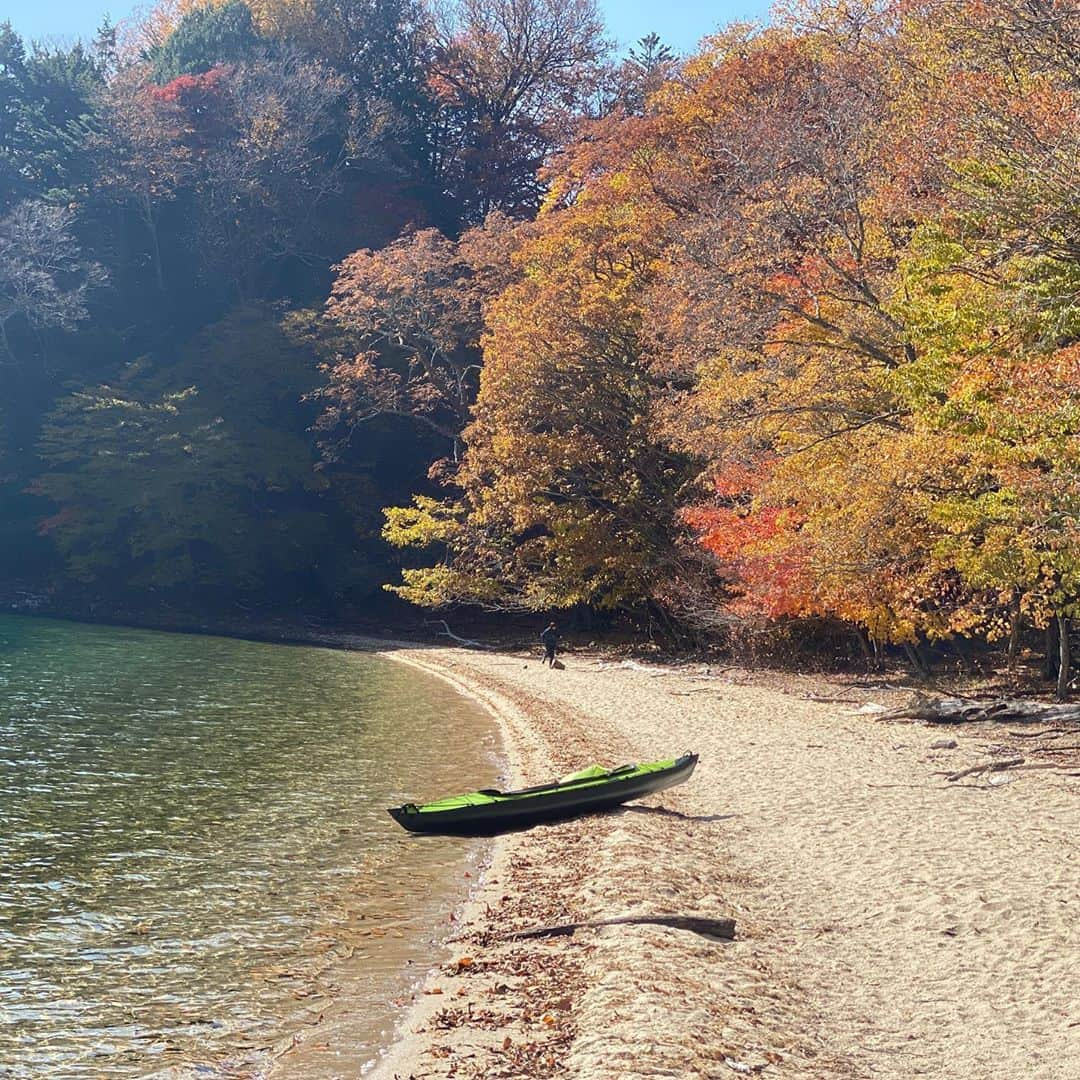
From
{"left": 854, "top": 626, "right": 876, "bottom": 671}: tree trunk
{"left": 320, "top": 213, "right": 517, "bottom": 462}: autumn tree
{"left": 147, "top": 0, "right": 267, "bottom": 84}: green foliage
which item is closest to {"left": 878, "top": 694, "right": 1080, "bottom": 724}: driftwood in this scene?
{"left": 854, "top": 626, "right": 876, "bottom": 671}: tree trunk

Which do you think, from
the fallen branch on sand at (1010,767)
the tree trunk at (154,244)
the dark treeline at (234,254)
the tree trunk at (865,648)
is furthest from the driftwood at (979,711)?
the tree trunk at (154,244)

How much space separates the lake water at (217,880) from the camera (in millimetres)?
7160

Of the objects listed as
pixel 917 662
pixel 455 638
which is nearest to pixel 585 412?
pixel 455 638

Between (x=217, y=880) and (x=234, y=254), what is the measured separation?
147 feet

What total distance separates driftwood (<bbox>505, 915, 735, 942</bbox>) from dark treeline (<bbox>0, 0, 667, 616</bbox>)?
110 feet

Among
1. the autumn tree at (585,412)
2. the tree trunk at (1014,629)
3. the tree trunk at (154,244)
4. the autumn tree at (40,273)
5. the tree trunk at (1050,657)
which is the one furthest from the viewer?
the tree trunk at (154,244)

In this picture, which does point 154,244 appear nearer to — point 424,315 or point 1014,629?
point 424,315

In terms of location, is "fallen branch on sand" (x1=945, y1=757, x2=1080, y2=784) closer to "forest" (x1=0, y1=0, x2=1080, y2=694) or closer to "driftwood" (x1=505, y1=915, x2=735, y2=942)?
"forest" (x1=0, y1=0, x2=1080, y2=694)

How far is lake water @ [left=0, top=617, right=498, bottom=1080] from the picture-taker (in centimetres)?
716

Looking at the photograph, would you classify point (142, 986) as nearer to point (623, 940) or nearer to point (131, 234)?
point (623, 940)

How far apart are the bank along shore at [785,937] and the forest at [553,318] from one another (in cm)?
508

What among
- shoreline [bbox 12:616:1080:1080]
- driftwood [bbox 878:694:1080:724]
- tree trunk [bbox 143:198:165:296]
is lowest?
shoreline [bbox 12:616:1080:1080]

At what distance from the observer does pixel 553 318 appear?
32.7m

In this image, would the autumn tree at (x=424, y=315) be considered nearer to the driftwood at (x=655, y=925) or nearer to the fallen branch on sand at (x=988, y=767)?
the fallen branch on sand at (x=988, y=767)
